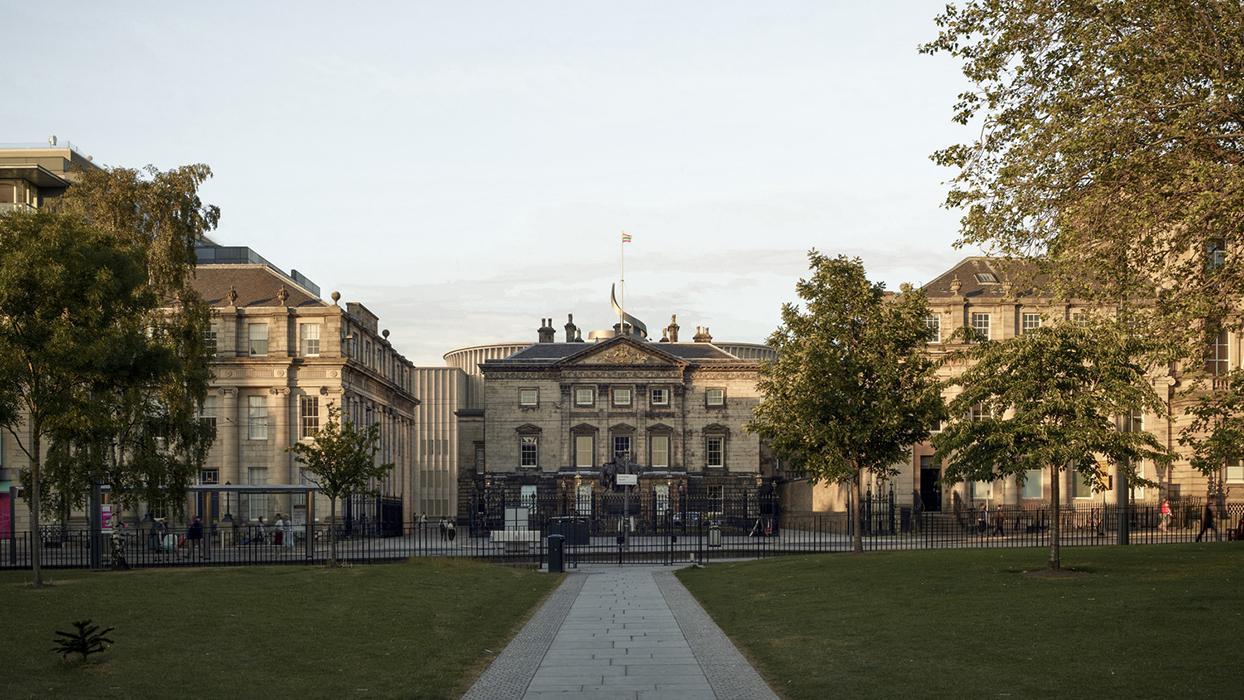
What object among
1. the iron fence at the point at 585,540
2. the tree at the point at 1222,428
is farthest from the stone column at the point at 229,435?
the tree at the point at 1222,428

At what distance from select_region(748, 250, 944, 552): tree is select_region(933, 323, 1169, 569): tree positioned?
12.4 metres

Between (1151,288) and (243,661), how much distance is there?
1747cm

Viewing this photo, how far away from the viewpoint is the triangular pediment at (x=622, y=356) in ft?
323

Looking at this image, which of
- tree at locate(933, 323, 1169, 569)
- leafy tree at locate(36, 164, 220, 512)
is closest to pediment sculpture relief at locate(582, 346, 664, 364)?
leafy tree at locate(36, 164, 220, 512)

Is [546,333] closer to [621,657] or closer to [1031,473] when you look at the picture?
[1031,473]

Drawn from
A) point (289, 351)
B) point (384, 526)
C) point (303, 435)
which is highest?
point (289, 351)

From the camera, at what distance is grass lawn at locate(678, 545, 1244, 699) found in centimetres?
1611

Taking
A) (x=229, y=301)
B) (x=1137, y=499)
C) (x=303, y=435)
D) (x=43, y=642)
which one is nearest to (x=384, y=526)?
(x=303, y=435)

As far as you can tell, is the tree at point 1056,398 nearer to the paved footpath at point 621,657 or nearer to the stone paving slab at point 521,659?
the paved footpath at point 621,657

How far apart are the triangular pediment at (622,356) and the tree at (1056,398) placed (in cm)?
6800

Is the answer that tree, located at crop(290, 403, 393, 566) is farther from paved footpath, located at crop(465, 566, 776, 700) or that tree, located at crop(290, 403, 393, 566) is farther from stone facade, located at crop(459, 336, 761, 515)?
stone facade, located at crop(459, 336, 761, 515)

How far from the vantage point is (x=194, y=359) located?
44.3 meters

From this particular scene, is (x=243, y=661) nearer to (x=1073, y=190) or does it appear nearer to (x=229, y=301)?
(x=1073, y=190)

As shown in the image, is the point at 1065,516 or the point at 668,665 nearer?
the point at 668,665
